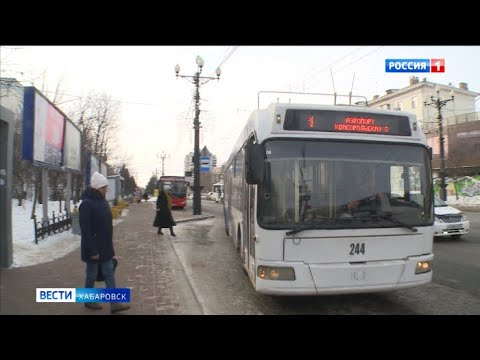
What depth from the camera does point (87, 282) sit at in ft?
17.3

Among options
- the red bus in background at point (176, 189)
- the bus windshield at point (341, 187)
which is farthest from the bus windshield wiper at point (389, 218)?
the red bus in background at point (176, 189)

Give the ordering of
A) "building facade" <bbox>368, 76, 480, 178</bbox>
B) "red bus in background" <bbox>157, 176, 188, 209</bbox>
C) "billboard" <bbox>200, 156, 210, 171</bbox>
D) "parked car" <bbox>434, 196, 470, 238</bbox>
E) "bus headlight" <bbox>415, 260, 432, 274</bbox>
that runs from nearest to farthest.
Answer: "bus headlight" <bbox>415, 260, 432, 274</bbox> → "parked car" <bbox>434, 196, 470, 238</bbox> → "billboard" <bbox>200, 156, 210, 171</bbox> → "red bus in background" <bbox>157, 176, 188, 209</bbox> → "building facade" <bbox>368, 76, 480, 178</bbox>

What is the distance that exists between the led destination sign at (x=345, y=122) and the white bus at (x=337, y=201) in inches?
0.6

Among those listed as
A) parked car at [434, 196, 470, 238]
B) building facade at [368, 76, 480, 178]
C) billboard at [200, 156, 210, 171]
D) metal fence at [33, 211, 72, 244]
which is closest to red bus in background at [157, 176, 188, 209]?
billboard at [200, 156, 210, 171]

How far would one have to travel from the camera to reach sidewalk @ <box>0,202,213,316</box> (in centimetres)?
524

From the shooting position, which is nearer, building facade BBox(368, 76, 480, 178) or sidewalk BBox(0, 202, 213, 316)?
sidewalk BBox(0, 202, 213, 316)

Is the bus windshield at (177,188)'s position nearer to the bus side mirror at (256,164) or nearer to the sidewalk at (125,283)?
the sidewalk at (125,283)

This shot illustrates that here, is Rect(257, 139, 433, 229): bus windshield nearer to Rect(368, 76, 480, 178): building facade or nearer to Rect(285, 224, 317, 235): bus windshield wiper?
Rect(285, 224, 317, 235): bus windshield wiper

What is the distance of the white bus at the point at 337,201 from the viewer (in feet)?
16.7

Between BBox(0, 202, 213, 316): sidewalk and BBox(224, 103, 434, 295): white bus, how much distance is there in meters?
1.46

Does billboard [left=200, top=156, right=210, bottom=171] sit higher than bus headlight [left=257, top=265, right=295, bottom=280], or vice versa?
billboard [left=200, top=156, right=210, bottom=171]

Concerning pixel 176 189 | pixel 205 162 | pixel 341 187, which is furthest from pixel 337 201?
pixel 176 189
